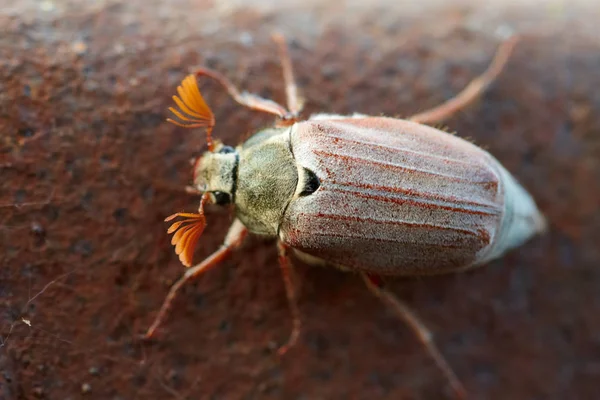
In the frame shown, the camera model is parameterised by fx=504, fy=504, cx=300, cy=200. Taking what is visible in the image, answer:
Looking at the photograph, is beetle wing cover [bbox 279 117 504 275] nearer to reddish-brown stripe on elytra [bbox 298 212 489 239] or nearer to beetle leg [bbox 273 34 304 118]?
reddish-brown stripe on elytra [bbox 298 212 489 239]

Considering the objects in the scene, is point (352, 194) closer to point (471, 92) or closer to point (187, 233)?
point (187, 233)

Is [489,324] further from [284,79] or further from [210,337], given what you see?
[284,79]

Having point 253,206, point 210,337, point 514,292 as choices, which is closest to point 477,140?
point 514,292

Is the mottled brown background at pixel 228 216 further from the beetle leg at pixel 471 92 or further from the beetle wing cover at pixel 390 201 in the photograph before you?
the beetle wing cover at pixel 390 201

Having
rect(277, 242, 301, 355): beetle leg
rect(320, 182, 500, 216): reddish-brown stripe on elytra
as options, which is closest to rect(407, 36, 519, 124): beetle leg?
rect(320, 182, 500, 216): reddish-brown stripe on elytra

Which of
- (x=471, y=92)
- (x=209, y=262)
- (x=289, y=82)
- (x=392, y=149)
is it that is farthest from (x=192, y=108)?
(x=471, y=92)

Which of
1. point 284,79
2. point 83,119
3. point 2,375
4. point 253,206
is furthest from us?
point 284,79
